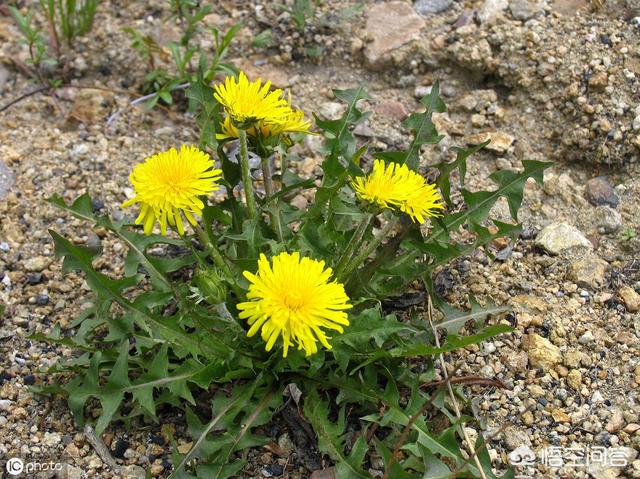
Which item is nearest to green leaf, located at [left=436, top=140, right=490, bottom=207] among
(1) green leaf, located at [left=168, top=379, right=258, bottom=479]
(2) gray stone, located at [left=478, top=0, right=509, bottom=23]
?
(1) green leaf, located at [left=168, top=379, right=258, bottom=479]

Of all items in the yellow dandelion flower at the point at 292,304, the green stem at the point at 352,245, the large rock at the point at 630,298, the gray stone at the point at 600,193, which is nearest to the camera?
the yellow dandelion flower at the point at 292,304

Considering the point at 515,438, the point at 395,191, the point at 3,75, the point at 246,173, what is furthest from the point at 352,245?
the point at 3,75

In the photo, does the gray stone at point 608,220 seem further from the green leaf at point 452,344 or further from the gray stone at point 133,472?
the gray stone at point 133,472

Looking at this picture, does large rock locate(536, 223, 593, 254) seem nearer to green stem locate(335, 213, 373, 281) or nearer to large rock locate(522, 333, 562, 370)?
large rock locate(522, 333, 562, 370)

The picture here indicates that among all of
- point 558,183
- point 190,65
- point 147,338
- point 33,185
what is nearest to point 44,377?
point 147,338

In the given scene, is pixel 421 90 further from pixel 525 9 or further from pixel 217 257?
pixel 217 257

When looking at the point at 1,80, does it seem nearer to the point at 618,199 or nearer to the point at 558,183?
the point at 558,183

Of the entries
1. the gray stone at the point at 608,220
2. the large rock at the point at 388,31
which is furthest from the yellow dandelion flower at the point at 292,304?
the large rock at the point at 388,31
